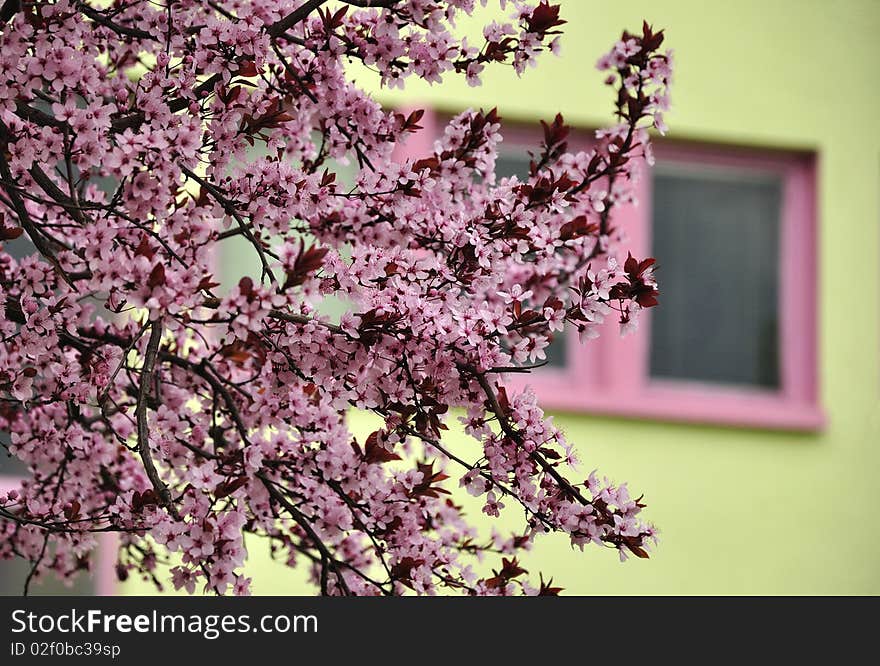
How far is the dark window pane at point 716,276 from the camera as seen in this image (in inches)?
219

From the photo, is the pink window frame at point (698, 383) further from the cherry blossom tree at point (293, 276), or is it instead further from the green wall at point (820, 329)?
the cherry blossom tree at point (293, 276)

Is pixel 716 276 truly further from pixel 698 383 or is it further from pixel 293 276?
pixel 293 276

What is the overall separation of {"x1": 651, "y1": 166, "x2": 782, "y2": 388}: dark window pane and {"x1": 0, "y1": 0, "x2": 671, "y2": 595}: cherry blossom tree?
9.94 feet

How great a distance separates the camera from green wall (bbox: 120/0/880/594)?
526 cm

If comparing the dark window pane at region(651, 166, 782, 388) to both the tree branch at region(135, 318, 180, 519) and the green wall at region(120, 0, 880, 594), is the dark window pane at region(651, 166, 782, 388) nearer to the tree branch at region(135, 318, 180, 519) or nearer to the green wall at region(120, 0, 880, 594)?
the green wall at region(120, 0, 880, 594)

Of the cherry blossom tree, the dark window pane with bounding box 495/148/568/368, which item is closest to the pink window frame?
the dark window pane with bounding box 495/148/568/368

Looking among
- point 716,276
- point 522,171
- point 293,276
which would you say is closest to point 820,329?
point 716,276

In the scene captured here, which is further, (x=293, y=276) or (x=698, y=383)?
(x=698, y=383)

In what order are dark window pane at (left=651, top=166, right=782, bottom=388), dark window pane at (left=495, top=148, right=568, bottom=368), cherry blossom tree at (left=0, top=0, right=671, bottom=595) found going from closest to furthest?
cherry blossom tree at (left=0, top=0, right=671, bottom=595)
dark window pane at (left=495, top=148, right=568, bottom=368)
dark window pane at (left=651, top=166, right=782, bottom=388)

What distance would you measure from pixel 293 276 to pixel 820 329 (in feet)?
13.4

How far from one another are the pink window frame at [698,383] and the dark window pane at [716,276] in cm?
5

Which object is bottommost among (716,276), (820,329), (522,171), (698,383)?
(698,383)

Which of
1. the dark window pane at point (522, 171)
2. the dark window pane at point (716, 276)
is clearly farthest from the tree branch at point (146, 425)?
the dark window pane at point (716, 276)

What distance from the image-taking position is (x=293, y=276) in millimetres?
1846
